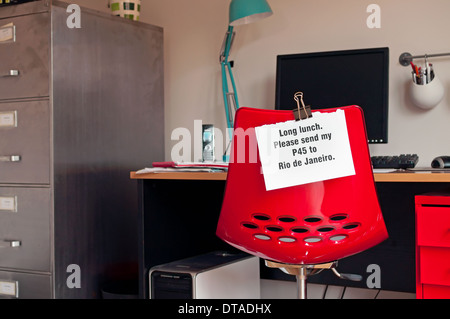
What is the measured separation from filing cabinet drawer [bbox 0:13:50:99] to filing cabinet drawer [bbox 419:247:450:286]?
1474mm

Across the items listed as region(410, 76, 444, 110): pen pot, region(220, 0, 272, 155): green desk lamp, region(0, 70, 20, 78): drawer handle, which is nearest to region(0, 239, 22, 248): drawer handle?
region(0, 70, 20, 78): drawer handle

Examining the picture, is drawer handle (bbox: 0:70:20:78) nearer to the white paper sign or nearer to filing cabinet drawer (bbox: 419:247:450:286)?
the white paper sign

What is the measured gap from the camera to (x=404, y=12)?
2.42 m

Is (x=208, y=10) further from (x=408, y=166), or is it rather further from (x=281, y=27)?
(x=408, y=166)

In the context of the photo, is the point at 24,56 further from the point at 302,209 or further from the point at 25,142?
the point at 302,209

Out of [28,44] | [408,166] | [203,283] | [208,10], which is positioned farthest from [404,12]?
[28,44]

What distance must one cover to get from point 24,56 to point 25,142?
333 mm

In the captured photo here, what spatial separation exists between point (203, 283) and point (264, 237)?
20.8 inches

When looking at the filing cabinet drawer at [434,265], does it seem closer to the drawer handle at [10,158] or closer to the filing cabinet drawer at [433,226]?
the filing cabinet drawer at [433,226]

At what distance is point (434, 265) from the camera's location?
1.71 metres

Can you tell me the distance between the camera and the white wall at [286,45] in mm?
2369

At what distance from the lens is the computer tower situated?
2102 millimetres

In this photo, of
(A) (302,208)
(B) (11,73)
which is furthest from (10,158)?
(A) (302,208)

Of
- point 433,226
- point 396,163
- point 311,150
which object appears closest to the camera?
point 311,150
